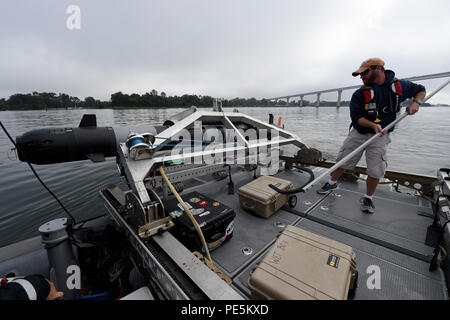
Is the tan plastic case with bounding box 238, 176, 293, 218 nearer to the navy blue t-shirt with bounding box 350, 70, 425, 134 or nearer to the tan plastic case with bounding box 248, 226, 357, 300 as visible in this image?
the tan plastic case with bounding box 248, 226, 357, 300

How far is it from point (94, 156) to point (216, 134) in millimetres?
2436

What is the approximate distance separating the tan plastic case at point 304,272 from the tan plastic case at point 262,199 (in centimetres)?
109

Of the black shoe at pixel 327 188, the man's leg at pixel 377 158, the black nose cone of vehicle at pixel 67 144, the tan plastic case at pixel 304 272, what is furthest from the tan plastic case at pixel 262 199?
the black nose cone of vehicle at pixel 67 144

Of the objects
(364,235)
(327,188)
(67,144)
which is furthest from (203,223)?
(327,188)

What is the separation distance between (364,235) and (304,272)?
63.4 inches

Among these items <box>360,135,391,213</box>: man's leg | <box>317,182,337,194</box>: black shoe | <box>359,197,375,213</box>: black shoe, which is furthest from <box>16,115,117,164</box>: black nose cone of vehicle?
<box>359,197,375,213</box>: black shoe

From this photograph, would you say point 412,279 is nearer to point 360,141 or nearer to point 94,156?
point 360,141

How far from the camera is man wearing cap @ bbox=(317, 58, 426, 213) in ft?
8.50

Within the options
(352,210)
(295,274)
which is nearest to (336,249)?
(295,274)

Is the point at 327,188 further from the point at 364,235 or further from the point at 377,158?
the point at 364,235

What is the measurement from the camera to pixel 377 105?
105 inches

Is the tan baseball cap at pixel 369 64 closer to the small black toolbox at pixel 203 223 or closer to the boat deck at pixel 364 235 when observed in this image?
the boat deck at pixel 364 235

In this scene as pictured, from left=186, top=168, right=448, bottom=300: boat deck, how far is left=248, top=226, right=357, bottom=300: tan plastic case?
50 centimetres

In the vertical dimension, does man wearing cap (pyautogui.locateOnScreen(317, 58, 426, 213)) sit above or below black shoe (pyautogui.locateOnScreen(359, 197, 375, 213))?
above
